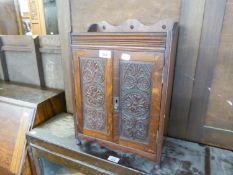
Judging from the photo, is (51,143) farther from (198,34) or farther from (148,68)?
(198,34)

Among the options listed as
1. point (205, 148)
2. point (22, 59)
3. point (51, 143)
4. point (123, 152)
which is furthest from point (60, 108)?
point (205, 148)

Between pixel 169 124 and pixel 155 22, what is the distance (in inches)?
26.8

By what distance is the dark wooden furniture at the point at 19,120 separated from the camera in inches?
52.5

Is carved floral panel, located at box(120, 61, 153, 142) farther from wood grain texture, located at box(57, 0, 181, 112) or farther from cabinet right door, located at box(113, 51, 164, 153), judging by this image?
wood grain texture, located at box(57, 0, 181, 112)

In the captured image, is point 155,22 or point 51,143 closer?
point 155,22

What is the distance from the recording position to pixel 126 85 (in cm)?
88

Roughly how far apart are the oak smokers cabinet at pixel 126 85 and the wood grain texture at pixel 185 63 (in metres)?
0.11

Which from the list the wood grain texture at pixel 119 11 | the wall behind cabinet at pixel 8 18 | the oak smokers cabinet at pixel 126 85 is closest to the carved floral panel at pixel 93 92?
the oak smokers cabinet at pixel 126 85

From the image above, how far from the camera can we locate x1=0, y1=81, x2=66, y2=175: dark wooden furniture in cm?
133

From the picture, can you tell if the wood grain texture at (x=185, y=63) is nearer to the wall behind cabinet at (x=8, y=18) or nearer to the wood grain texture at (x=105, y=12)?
the wood grain texture at (x=105, y=12)

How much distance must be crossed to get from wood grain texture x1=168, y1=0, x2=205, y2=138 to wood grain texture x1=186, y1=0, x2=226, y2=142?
0.09 feet

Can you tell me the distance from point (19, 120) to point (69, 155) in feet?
1.80

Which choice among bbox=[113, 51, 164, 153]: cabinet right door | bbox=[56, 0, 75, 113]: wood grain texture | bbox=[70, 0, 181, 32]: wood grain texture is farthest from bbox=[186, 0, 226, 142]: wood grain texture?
bbox=[56, 0, 75, 113]: wood grain texture

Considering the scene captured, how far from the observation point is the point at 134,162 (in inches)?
38.6
